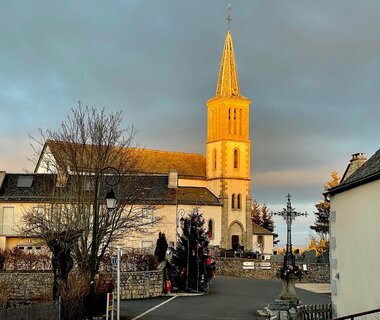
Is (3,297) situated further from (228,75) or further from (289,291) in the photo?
(228,75)

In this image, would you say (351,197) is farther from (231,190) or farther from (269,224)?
(269,224)

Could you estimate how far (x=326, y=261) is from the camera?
4781cm

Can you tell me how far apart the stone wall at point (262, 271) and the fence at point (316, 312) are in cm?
2823

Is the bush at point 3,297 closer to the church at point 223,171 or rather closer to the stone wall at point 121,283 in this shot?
the stone wall at point 121,283

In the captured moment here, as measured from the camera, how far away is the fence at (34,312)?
1438 cm

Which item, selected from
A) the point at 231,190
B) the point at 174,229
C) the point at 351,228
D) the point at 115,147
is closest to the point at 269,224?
the point at 231,190

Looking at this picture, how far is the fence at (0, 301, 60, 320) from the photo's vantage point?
1438cm

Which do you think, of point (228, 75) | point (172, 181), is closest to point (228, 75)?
point (228, 75)

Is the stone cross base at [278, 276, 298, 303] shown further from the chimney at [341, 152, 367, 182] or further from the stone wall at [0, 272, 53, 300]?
the stone wall at [0, 272, 53, 300]

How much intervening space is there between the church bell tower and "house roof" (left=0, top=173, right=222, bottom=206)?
21.6 ft

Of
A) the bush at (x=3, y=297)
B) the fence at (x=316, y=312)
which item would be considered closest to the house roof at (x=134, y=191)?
the bush at (x=3, y=297)

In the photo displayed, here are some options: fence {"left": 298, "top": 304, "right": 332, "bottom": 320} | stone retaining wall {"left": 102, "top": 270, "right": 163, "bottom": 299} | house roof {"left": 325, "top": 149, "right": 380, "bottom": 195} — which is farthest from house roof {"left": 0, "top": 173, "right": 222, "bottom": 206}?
house roof {"left": 325, "top": 149, "right": 380, "bottom": 195}

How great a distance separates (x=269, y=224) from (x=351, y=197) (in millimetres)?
82074

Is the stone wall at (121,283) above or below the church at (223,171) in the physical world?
below
